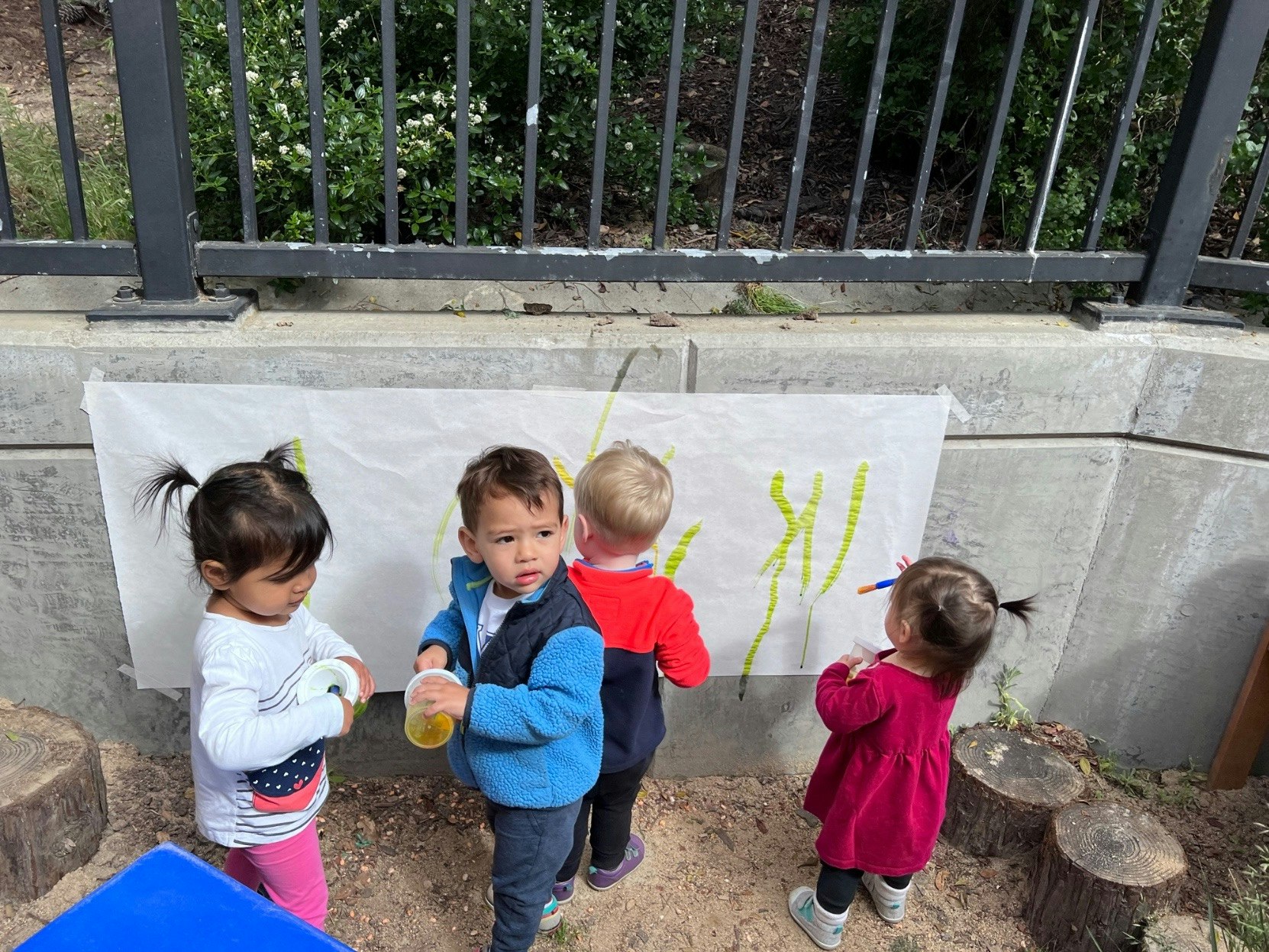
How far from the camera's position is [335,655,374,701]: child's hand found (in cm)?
206

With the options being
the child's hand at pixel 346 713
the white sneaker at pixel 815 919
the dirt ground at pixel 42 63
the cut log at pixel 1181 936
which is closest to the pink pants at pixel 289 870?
the child's hand at pixel 346 713

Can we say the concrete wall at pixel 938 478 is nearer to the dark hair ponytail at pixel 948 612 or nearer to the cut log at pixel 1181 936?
the dark hair ponytail at pixel 948 612

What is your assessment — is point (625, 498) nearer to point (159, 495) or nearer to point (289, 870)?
point (289, 870)

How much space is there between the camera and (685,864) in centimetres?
278

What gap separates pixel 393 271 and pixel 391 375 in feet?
0.87

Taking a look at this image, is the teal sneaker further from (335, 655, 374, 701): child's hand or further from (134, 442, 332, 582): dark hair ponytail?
(134, 442, 332, 582): dark hair ponytail

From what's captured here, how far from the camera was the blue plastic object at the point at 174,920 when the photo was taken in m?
1.30

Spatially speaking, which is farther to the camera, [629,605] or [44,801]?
[44,801]

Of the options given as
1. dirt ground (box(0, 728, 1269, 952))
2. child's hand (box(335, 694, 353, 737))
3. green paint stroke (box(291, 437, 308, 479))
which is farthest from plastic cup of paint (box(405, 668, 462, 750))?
dirt ground (box(0, 728, 1269, 952))

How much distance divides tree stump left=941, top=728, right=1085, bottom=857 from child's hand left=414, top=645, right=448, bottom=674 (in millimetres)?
1589

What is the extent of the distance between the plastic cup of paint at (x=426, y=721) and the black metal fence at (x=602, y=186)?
41.2 inches

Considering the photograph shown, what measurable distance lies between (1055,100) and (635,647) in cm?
268

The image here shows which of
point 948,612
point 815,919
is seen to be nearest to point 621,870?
point 815,919

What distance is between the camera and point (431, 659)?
205 centimetres
